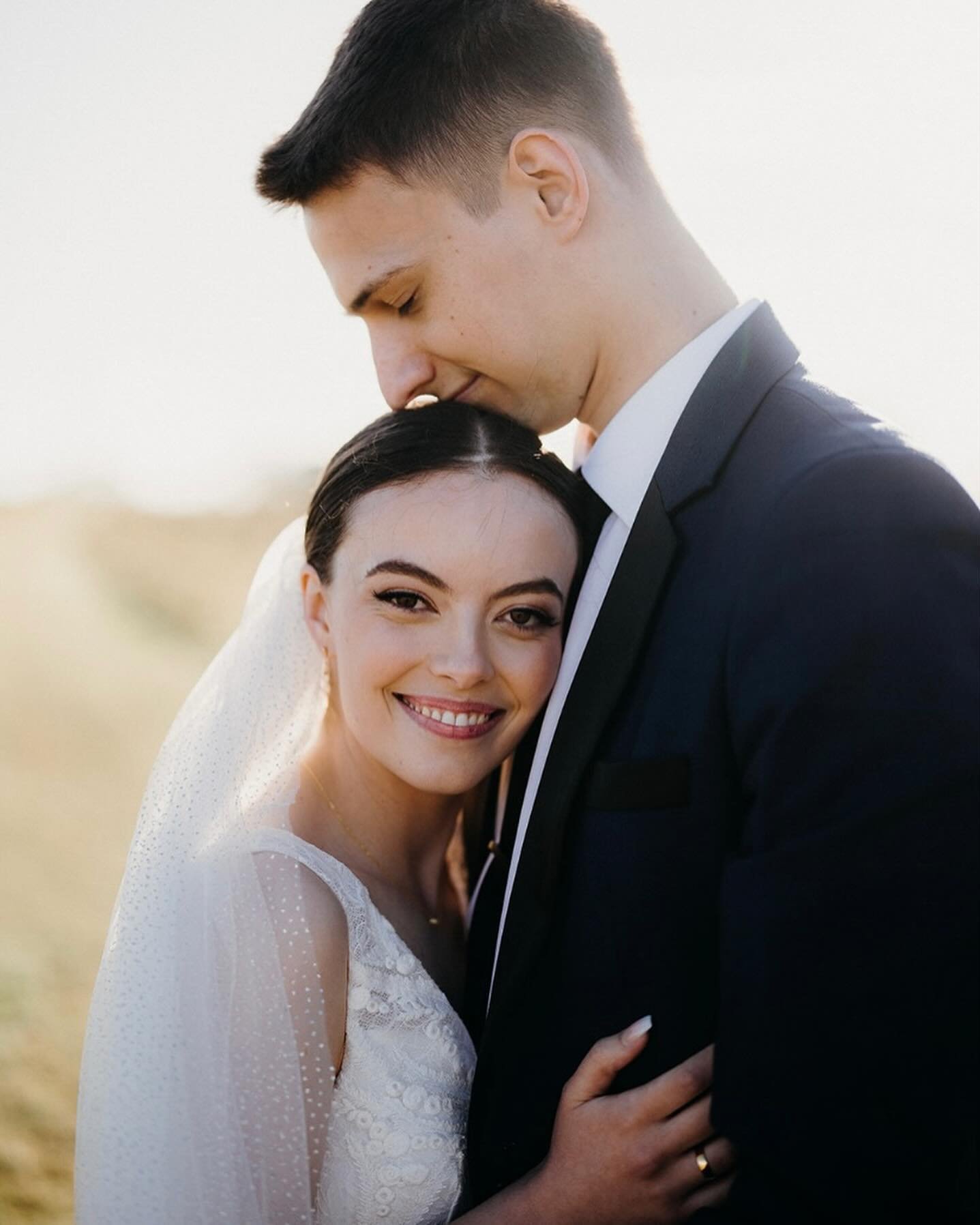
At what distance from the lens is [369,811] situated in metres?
2.65

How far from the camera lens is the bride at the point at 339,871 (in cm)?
206

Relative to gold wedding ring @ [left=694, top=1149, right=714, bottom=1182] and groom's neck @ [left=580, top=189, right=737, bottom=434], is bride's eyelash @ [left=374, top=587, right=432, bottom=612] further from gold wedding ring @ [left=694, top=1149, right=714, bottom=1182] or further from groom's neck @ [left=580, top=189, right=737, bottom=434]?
gold wedding ring @ [left=694, top=1149, right=714, bottom=1182]

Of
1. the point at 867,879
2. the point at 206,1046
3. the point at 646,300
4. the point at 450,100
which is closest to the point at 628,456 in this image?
the point at 646,300

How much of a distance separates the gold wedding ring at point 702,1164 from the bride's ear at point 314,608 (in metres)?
1.35

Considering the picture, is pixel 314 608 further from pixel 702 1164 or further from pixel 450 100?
pixel 702 1164

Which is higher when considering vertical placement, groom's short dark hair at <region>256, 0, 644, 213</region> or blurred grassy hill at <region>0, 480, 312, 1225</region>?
groom's short dark hair at <region>256, 0, 644, 213</region>

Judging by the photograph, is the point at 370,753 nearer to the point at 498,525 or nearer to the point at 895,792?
the point at 498,525

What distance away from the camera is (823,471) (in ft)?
5.42

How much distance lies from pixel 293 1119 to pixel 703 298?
1746 millimetres

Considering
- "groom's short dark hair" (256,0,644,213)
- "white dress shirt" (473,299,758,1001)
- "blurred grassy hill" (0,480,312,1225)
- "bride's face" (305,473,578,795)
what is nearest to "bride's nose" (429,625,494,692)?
"bride's face" (305,473,578,795)

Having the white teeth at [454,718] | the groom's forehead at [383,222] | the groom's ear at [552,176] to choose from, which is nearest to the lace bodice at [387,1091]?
the white teeth at [454,718]

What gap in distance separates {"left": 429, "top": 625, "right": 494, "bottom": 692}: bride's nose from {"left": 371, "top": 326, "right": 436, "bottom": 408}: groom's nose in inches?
22.7

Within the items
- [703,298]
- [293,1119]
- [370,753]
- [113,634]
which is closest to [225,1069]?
[293,1119]

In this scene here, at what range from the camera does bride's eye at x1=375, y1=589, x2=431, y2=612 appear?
2383 mm
